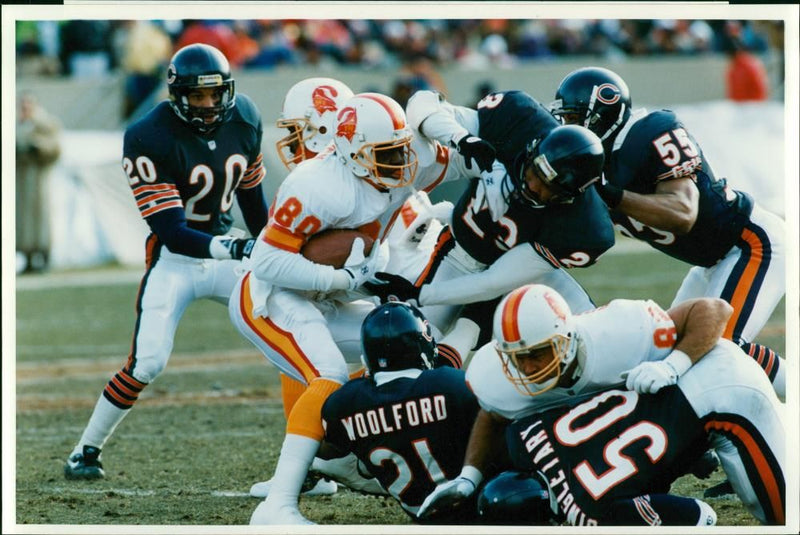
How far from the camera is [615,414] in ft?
13.0

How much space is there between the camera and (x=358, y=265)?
15.3 feet

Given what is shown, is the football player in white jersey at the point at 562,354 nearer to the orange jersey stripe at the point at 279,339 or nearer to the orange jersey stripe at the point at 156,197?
the orange jersey stripe at the point at 279,339

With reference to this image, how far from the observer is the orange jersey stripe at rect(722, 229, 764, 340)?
16.0ft

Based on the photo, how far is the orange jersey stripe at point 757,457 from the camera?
388 cm

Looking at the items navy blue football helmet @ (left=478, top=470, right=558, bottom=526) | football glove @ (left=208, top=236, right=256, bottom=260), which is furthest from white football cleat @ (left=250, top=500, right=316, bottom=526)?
football glove @ (left=208, top=236, right=256, bottom=260)

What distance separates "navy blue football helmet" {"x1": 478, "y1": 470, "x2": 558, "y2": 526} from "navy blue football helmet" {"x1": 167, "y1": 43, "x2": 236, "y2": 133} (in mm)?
2319

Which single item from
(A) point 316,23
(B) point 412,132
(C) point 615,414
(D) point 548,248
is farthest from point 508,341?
(A) point 316,23

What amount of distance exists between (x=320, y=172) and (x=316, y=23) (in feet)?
34.4

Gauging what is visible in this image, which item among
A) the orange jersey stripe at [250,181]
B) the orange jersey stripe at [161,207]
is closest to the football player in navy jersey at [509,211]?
the orange jersey stripe at [161,207]

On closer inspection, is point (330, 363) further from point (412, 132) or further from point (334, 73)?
point (334, 73)

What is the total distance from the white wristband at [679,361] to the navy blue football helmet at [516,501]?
0.55m

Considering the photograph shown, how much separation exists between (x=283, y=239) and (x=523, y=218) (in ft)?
2.93

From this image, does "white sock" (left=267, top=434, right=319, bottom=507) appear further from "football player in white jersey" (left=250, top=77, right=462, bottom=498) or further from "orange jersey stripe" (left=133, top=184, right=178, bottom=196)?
"orange jersey stripe" (left=133, top=184, right=178, bottom=196)

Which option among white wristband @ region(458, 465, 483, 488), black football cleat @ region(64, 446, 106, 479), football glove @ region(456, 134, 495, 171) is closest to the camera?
white wristband @ region(458, 465, 483, 488)
